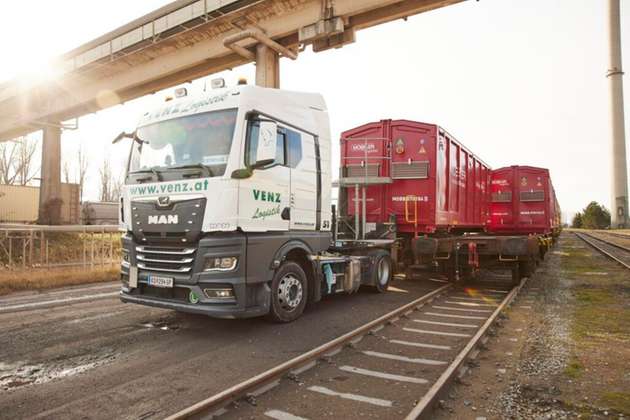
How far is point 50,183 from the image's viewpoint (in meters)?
25.0

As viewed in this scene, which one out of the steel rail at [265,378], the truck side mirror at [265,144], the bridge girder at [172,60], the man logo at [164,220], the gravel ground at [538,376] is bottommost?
the gravel ground at [538,376]

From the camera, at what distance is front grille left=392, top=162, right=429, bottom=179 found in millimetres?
10219

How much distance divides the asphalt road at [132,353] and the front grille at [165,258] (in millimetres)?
973

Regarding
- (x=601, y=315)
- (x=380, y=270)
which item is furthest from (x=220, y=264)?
(x=601, y=315)

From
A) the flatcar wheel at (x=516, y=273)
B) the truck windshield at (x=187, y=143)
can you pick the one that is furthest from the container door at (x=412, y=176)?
the truck windshield at (x=187, y=143)

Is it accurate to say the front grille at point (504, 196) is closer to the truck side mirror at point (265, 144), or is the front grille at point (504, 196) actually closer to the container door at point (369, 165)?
the container door at point (369, 165)

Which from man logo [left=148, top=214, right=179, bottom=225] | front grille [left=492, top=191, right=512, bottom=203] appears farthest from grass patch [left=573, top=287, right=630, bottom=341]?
front grille [left=492, top=191, right=512, bottom=203]

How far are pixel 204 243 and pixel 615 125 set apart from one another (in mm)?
91183

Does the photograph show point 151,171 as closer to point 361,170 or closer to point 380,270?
point 380,270

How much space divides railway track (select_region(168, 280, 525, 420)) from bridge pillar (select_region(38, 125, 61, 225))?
25224 mm

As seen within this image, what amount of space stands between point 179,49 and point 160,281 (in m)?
16.6

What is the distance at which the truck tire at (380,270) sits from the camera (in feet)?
29.5

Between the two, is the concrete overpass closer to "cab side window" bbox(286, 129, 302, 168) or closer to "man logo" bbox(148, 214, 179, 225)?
"cab side window" bbox(286, 129, 302, 168)

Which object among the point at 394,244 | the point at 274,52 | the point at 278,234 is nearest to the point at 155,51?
the point at 274,52
